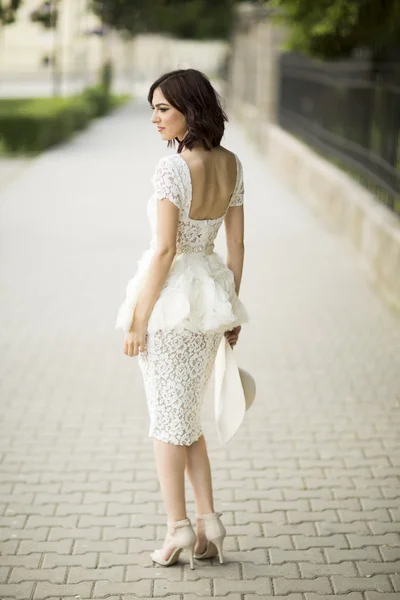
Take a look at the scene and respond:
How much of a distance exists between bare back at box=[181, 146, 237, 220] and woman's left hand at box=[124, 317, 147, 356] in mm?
461

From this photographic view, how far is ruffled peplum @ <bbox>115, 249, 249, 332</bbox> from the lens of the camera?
3.65 metres

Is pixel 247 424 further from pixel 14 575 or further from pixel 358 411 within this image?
pixel 14 575

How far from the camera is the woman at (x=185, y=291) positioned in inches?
140

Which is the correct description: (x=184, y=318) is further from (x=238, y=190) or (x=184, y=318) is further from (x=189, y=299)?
(x=238, y=190)

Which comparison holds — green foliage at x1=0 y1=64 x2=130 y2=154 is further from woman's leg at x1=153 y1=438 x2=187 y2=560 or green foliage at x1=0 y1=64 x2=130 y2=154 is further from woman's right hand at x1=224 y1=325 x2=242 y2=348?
woman's leg at x1=153 y1=438 x2=187 y2=560

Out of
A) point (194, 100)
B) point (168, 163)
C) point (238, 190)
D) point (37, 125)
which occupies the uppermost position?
point (194, 100)

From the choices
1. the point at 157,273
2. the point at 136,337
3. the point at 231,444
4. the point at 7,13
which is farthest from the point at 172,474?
the point at 7,13

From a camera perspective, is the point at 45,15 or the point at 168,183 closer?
the point at 168,183

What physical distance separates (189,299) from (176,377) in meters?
0.33

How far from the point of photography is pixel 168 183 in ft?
11.5

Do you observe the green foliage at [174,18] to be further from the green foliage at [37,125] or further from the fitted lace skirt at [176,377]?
the fitted lace skirt at [176,377]

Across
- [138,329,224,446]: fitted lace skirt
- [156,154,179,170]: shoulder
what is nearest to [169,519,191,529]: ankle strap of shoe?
[138,329,224,446]: fitted lace skirt

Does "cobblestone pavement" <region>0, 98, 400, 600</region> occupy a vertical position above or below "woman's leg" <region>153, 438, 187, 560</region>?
below

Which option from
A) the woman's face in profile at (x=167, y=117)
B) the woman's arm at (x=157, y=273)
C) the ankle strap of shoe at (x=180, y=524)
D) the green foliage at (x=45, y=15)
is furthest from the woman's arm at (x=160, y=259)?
the green foliage at (x=45, y=15)
